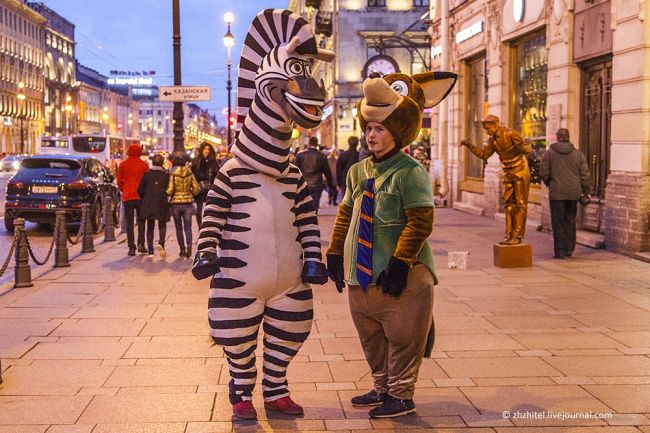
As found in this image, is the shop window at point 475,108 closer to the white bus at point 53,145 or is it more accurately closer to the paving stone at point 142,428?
the paving stone at point 142,428

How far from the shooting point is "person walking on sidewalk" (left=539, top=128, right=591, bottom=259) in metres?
12.0

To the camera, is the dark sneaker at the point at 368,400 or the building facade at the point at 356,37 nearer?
the dark sneaker at the point at 368,400

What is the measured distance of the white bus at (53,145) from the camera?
42.9 metres

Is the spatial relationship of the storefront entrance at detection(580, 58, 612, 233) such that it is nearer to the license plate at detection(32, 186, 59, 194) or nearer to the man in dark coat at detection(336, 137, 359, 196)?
the man in dark coat at detection(336, 137, 359, 196)

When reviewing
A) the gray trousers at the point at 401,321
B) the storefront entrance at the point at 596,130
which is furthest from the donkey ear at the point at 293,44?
the storefront entrance at the point at 596,130

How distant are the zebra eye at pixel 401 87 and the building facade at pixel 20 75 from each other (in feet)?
284

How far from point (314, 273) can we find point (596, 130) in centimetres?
1019

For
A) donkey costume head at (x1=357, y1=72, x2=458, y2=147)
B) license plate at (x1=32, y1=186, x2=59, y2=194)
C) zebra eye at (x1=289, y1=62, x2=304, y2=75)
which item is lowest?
license plate at (x1=32, y1=186, x2=59, y2=194)

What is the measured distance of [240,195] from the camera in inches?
200

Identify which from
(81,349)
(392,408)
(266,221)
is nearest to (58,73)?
(81,349)

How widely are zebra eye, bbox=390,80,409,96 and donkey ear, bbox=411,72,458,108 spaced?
0.26 metres

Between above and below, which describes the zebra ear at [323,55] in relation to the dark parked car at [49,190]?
above

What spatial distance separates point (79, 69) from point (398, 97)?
137516mm

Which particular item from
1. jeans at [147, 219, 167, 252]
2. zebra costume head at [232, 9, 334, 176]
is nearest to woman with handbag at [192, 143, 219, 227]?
jeans at [147, 219, 167, 252]
